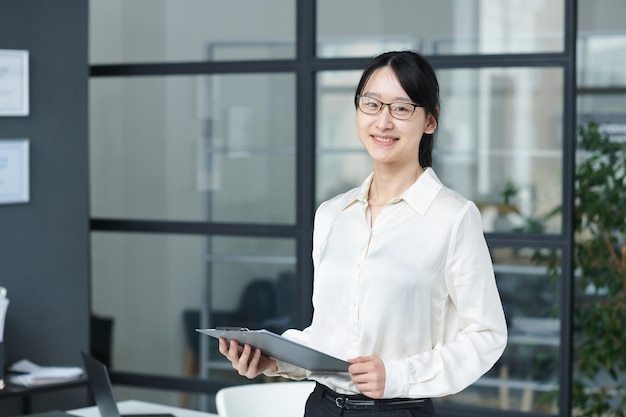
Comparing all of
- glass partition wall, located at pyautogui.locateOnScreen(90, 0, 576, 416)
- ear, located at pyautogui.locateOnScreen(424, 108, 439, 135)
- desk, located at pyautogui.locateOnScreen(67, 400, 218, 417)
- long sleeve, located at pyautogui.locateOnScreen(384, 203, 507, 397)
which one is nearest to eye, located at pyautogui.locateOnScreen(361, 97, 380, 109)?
ear, located at pyautogui.locateOnScreen(424, 108, 439, 135)

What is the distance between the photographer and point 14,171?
4574mm

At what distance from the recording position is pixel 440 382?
1.92 m

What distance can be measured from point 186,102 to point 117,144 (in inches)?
17.9

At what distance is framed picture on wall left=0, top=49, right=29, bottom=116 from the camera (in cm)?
452

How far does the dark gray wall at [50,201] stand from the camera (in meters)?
4.59

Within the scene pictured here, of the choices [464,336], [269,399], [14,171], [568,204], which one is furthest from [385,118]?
[14,171]

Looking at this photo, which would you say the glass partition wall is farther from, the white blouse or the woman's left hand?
the woman's left hand

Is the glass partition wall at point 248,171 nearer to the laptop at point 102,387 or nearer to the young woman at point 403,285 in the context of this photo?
the laptop at point 102,387

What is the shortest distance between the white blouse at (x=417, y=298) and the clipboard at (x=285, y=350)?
7 centimetres

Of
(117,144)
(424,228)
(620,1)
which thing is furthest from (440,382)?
(620,1)

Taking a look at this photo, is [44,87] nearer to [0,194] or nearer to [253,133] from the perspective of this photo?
[0,194]

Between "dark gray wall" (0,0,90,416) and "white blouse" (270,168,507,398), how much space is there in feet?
9.37

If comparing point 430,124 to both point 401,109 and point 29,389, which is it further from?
point 29,389

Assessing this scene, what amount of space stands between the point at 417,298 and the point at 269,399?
1.35m
